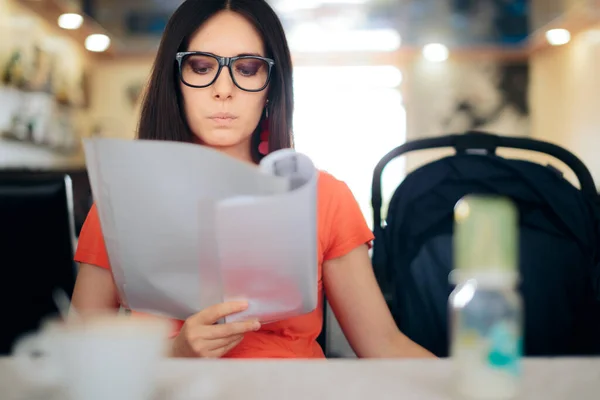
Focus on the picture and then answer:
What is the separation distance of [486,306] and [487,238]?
8 centimetres

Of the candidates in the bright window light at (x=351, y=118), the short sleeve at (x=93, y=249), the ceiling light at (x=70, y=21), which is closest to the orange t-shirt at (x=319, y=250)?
the short sleeve at (x=93, y=249)

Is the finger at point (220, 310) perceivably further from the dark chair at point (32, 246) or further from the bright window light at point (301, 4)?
the bright window light at point (301, 4)

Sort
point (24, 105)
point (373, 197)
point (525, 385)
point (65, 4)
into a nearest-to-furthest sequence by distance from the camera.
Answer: point (525, 385)
point (373, 197)
point (24, 105)
point (65, 4)

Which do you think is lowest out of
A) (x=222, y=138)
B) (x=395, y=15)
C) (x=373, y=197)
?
(x=373, y=197)

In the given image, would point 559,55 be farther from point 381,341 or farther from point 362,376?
point 362,376

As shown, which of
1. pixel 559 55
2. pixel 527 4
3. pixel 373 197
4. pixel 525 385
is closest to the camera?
pixel 525 385

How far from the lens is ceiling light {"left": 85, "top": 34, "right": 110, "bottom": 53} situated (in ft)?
19.6

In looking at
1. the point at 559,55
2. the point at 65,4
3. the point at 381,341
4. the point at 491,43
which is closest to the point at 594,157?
the point at 559,55

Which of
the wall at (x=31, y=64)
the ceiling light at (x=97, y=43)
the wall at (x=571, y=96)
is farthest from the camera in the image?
the ceiling light at (x=97, y=43)

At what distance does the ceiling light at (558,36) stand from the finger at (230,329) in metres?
5.63

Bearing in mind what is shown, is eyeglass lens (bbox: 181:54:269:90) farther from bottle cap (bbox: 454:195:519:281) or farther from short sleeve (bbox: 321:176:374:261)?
bottle cap (bbox: 454:195:519:281)

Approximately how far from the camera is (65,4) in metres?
4.89

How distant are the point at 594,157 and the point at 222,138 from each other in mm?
4893

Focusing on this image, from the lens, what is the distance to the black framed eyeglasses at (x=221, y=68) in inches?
40.8
